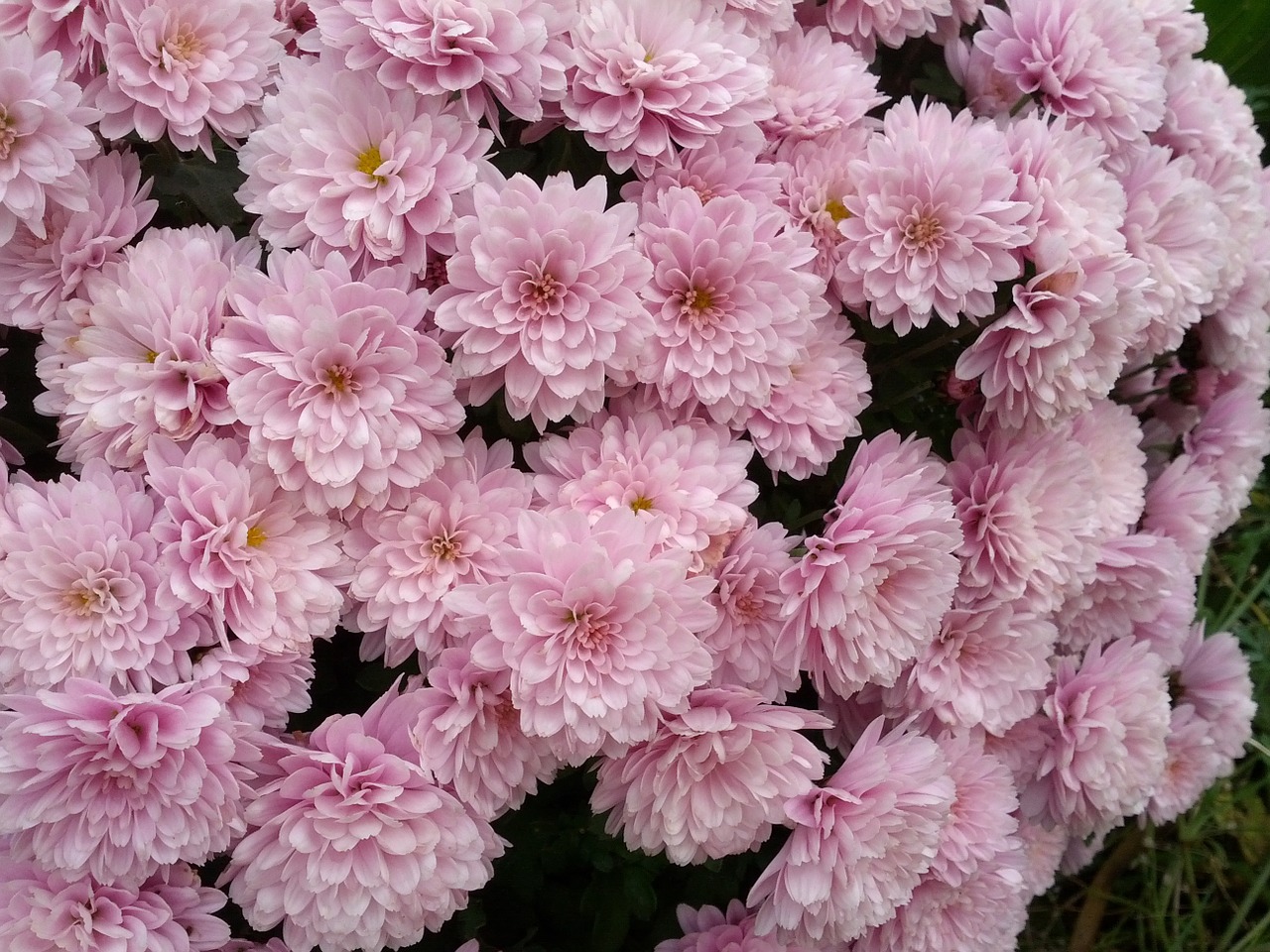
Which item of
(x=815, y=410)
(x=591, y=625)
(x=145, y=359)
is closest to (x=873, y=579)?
(x=815, y=410)

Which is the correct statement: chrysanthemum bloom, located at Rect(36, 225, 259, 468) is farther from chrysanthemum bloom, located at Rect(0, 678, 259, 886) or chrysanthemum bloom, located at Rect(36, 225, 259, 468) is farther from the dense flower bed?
chrysanthemum bloom, located at Rect(0, 678, 259, 886)

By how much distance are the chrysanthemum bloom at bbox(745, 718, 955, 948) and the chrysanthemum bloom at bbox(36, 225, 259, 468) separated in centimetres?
83

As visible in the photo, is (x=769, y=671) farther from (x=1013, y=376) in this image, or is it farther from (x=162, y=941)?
(x=162, y=941)

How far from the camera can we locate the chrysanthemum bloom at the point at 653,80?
1226 millimetres

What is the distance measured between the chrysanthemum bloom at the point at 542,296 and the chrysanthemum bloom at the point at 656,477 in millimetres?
56

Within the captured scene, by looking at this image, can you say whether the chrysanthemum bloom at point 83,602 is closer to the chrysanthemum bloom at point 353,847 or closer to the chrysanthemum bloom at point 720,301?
the chrysanthemum bloom at point 353,847

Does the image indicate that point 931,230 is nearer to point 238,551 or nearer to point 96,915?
point 238,551

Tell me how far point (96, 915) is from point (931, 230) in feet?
4.02

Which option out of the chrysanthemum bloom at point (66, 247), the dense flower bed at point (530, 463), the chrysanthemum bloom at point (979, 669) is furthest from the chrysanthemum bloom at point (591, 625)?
the chrysanthemum bloom at point (66, 247)

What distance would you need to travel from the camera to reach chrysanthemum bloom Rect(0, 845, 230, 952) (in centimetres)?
109

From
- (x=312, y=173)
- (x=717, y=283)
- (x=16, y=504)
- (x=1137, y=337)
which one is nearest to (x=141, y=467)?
(x=16, y=504)

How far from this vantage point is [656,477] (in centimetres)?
118

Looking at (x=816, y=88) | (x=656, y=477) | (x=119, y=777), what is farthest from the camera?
(x=816, y=88)

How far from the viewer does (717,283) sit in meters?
1.23
